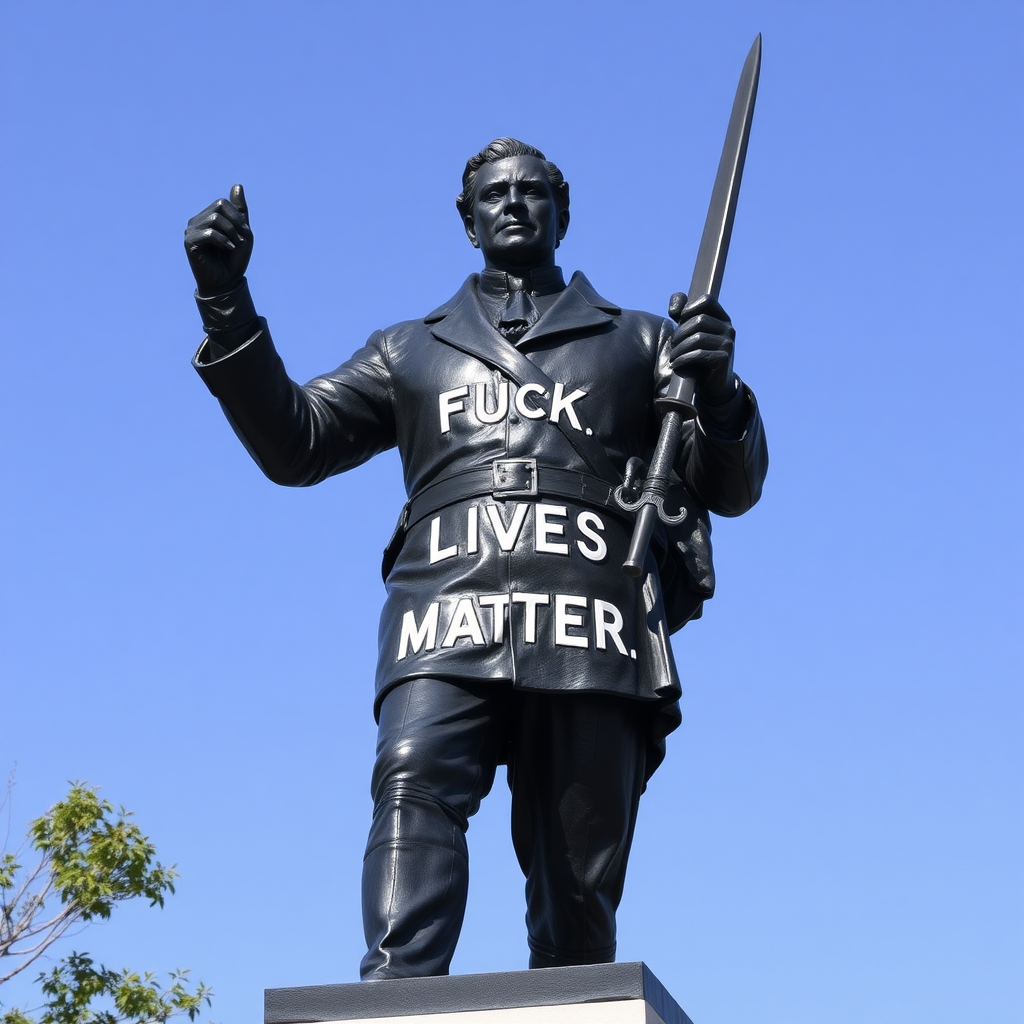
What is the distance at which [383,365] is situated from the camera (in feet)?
21.3

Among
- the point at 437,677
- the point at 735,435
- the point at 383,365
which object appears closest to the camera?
the point at 437,677

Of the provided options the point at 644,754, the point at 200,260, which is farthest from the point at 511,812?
the point at 200,260

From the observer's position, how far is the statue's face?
21.3ft

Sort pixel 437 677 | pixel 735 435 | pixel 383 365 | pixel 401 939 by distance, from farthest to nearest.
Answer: pixel 383 365 → pixel 735 435 → pixel 437 677 → pixel 401 939

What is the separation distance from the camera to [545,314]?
20.9 ft

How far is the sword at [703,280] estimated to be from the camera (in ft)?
18.8

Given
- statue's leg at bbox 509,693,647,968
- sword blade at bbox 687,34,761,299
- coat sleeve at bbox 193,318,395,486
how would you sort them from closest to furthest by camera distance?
statue's leg at bbox 509,693,647,968, coat sleeve at bbox 193,318,395,486, sword blade at bbox 687,34,761,299

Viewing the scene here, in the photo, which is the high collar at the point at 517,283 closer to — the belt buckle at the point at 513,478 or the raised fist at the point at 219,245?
the belt buckle at the point at 513,478

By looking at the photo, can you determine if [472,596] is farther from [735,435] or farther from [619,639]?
[735,435]

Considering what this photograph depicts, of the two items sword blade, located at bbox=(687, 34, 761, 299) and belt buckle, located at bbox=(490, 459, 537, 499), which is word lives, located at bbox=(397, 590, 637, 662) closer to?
belt buckle, located at bbox=(490, 459, 537, 499)

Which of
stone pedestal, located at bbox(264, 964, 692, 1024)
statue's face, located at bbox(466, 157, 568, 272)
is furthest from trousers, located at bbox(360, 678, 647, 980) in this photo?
statue's face, located at bbox(466, 157, 568, 272)

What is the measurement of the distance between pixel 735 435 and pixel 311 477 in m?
1.41

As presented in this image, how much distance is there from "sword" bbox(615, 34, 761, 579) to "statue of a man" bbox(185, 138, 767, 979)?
12cm

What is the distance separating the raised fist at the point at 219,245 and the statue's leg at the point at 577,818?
1.56 meters
